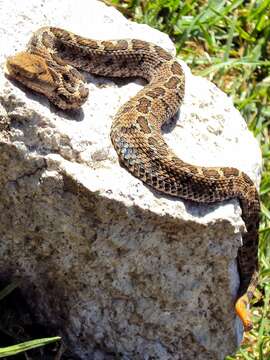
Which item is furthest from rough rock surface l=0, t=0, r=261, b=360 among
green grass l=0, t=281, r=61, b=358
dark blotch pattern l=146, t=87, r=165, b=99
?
green grass l=0, t=281, r=61, b=358

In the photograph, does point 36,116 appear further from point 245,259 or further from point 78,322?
point 245,259

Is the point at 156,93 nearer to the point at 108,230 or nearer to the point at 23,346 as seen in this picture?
the point at 108,230

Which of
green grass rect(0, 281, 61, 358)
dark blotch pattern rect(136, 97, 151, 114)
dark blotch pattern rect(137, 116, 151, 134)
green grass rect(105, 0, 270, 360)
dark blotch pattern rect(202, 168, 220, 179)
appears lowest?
green grass rect(0, 281, 61, 358)

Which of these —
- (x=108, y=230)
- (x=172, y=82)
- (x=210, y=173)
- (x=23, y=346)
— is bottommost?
(x=23, y=346)

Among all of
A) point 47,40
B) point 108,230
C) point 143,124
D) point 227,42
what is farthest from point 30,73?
point 227,42

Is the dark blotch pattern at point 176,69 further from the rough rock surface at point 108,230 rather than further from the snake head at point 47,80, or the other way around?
the snake head at point 47,80

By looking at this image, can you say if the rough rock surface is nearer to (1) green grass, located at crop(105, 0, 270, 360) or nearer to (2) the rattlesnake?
(2) the rattlesnake

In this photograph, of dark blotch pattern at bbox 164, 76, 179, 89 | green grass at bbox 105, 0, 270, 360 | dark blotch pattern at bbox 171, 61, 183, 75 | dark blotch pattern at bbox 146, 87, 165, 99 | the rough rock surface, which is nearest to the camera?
the rough rock surface
